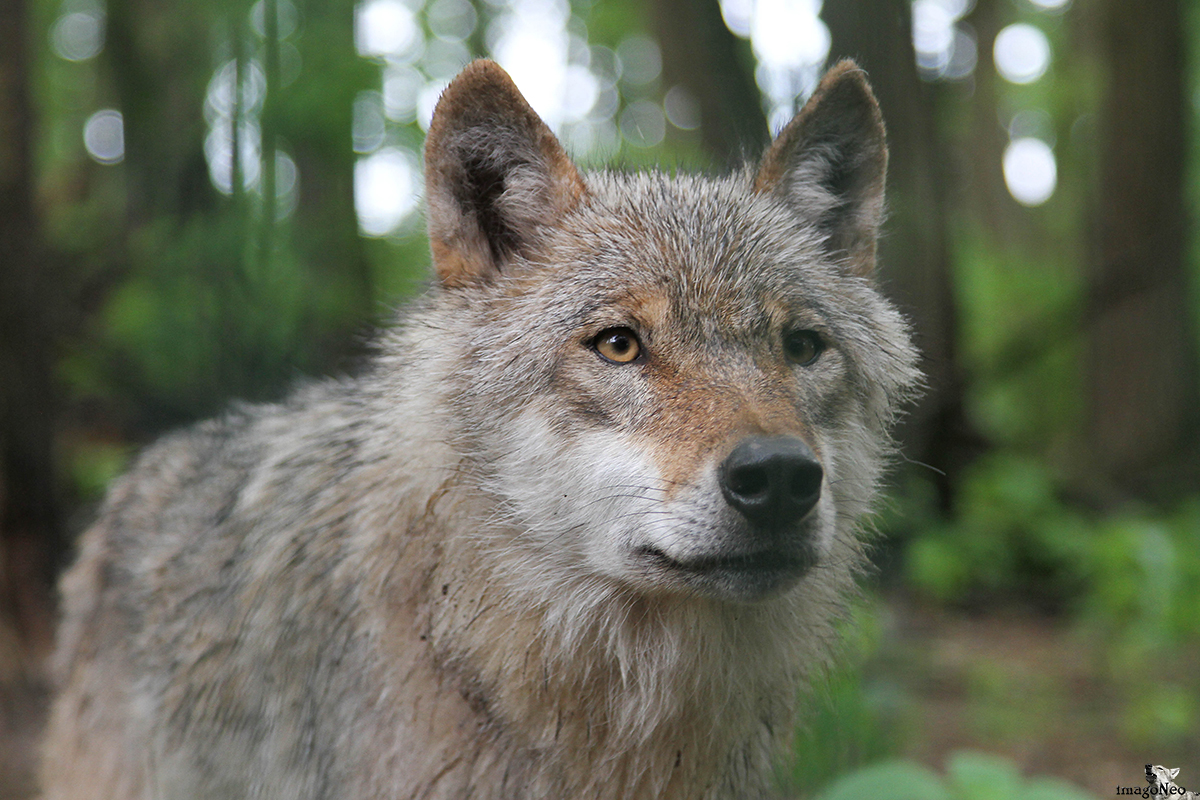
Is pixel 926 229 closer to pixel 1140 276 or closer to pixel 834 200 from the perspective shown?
pixel 834 200

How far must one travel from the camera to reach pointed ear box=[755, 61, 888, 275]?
3182 millimetres

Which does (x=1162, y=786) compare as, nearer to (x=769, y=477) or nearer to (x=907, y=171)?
(x=769, y=477)

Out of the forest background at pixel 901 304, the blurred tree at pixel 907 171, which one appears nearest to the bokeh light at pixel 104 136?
the forest background at pixel 901 304

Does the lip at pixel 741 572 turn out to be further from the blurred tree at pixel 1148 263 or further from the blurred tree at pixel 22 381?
the blurred tree at pixel 1148 263

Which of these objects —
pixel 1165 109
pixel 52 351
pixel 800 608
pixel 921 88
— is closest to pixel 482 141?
pixel 800 608

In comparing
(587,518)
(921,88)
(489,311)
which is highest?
(921,88)

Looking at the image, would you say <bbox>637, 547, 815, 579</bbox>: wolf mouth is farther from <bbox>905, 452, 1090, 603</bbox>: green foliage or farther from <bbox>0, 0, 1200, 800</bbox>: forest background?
<bbox>905, 452, 1090, 603</bbox>: green foliage

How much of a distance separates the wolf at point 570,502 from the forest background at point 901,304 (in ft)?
1.31

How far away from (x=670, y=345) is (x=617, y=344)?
17cm

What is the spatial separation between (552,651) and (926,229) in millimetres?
3915

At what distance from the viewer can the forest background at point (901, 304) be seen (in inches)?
190

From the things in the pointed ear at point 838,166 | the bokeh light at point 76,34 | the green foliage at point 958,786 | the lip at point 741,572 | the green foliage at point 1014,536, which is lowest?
the green foliage at point 1014,536

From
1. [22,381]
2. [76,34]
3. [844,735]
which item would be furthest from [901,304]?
[76,34]

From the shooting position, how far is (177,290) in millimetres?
7547
